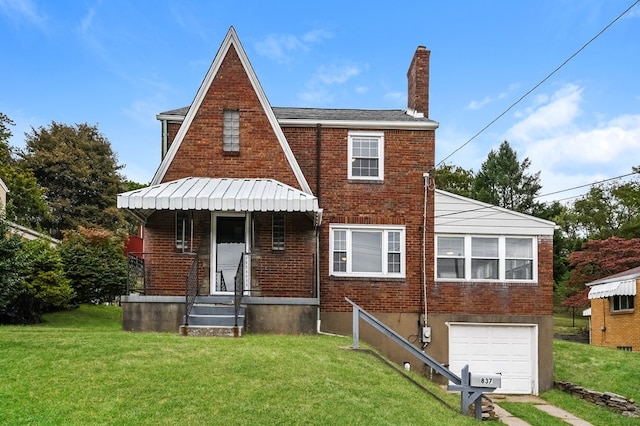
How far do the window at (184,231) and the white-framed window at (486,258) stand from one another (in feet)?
23.8

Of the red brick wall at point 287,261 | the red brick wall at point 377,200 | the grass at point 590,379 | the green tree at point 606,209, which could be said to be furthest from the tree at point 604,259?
the red brick wall at point 287,261

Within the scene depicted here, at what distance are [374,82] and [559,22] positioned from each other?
7.02 metres

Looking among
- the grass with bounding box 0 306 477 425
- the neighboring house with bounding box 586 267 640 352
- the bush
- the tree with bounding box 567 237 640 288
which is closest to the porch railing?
the grass with bounding box 0 306 477 425

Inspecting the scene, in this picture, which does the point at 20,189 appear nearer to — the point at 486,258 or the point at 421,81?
the point at 421,81

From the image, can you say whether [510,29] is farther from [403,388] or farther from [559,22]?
[403,388]

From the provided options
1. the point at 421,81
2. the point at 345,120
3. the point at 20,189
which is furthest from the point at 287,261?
the point at 20,189

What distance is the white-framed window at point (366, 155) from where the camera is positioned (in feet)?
62.7

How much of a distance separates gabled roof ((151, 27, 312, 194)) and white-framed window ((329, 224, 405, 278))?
1.95 meters

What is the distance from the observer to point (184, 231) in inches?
684

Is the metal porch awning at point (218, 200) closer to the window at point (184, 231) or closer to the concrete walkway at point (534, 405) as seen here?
the window at point (184, 231)

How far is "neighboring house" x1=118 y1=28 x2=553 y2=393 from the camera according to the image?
17391mm

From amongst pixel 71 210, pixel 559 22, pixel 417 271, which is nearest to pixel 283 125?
pixel 417 271

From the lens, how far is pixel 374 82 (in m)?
20.0

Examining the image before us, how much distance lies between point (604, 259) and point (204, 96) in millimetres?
33386
